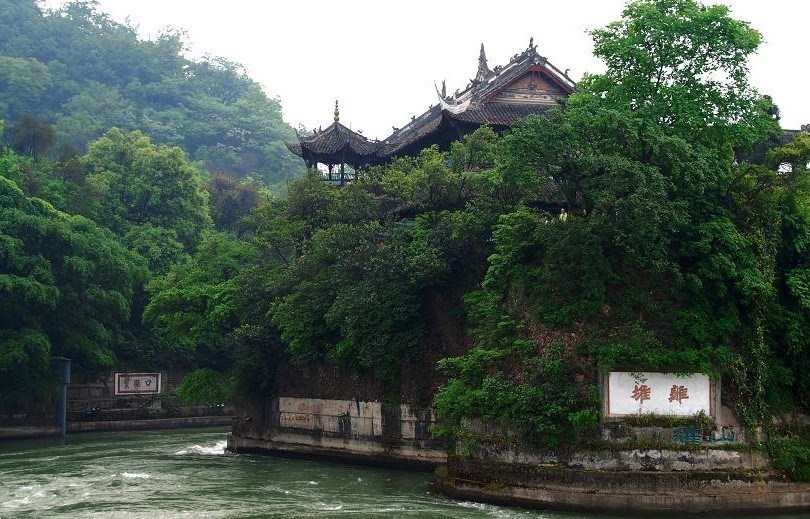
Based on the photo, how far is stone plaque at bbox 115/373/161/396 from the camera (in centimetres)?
4541

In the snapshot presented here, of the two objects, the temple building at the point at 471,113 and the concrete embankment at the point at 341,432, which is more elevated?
the temple building at the point at 471,113

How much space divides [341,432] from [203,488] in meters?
6.65

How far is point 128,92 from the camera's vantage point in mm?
92688

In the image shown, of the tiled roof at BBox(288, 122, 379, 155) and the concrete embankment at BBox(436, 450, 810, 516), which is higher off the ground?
the tiled roof at BBox(288, 122, 379, 155)

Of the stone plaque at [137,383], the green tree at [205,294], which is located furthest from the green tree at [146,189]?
the green tree at [205,294]

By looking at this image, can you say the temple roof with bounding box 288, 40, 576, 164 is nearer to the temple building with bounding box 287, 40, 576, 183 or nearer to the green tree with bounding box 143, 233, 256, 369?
the temple building with bounding box 287, 40, 576, 183

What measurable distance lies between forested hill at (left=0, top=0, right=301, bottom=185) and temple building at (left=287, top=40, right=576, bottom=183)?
44.7 meters

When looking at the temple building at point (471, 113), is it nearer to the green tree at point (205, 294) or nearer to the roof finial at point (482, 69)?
the roof finial at point (482, 69)

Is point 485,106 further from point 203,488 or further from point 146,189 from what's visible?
point 146,189

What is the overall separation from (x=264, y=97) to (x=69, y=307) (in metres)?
67.2

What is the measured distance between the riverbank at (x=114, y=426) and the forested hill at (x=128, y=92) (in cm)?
3980

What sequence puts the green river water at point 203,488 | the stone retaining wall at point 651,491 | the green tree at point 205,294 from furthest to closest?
the green tree at point 205,294 → the green river water at point 203,488 → the stone retaining wall at point 651,491

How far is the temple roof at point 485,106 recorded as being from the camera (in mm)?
35781

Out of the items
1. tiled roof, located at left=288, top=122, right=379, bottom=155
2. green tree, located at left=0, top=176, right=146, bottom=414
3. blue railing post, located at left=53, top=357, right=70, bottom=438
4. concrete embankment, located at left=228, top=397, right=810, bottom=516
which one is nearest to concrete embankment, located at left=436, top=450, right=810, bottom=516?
concrete embankment, located at left=228, top=397, right=810, bottom=516
